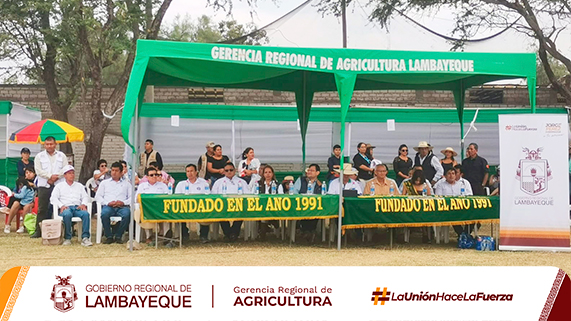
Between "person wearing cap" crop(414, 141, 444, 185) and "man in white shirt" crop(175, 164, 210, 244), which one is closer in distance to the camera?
"man in white shirt" crop(175, 164, 210, 244)

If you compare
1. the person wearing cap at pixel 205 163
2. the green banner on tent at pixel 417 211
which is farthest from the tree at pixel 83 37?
the green banner on tent at pixel 417 211

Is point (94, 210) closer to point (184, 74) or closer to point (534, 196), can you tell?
point (184, 74)

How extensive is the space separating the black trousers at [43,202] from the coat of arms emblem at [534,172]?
6.61 metres

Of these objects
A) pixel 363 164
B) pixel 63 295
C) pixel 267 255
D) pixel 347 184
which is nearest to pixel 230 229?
pixel 267 255

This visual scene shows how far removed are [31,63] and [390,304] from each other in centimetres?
1498

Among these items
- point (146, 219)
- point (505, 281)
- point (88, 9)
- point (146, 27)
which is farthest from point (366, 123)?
point (505, 281)

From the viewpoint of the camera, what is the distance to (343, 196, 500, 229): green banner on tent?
28.8ft

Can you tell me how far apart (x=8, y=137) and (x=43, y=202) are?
172 inches

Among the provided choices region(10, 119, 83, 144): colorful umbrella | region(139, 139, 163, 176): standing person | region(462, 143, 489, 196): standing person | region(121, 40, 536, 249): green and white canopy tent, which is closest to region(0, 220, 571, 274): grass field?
region(121, 40, 536, 249): green and white canopy tent

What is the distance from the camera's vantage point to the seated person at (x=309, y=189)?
970 cm

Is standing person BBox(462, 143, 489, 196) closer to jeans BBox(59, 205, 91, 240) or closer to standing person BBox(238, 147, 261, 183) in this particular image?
standing person BBox(238, 147, 261, 183)

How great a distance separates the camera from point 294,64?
8531 mm

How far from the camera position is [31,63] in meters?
15.9

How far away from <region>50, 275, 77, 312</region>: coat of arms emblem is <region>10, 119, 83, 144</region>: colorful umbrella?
11.2 m
